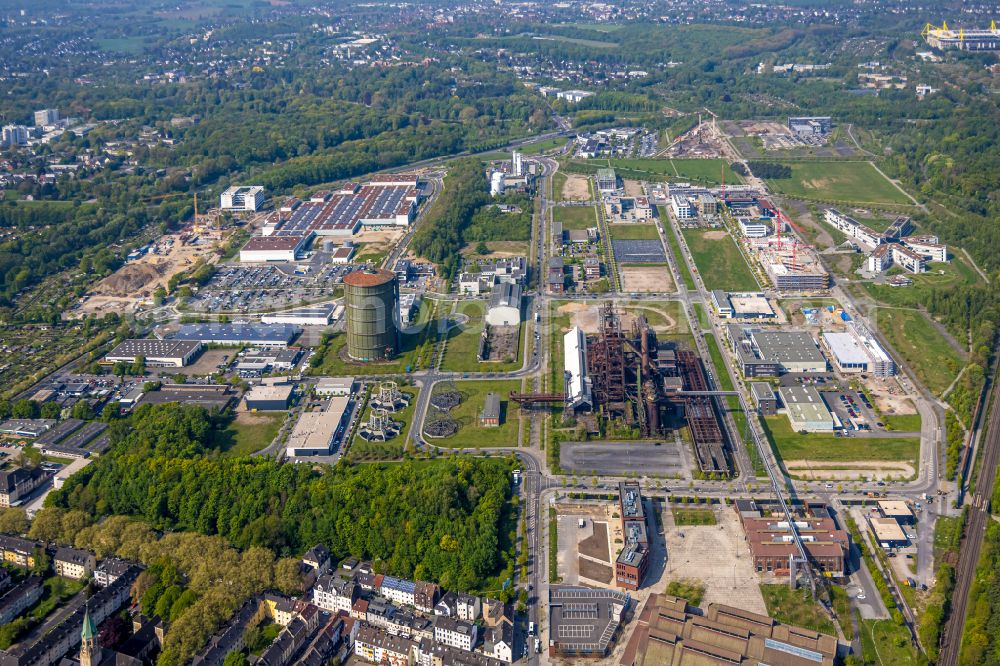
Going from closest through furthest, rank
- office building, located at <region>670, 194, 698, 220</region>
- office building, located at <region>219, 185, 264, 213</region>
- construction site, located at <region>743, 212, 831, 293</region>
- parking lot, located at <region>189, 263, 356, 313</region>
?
parking lot, located at <region>189, 263, 356, 313</region>, construction site, located at <region>743, 212, 831, 293</region>, office building, located at <region>670, 194, 698, 220</region>, office building, located at <region>219, 185, 264, 213</region>

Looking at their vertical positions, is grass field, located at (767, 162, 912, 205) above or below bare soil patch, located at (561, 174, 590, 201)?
above

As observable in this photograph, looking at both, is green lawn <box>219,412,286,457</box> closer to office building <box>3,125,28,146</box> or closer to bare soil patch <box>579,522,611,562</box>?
bare soil patch <box>579,522,611,562</box>

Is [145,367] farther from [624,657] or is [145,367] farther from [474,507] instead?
[624,657]

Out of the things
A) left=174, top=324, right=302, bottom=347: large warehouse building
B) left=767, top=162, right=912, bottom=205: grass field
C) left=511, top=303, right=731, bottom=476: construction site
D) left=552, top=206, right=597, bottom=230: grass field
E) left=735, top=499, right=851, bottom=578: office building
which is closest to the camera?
left=735, top=499, right=851, bottom=578: office building

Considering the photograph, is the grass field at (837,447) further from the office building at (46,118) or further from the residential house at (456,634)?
the office building at (46,118)

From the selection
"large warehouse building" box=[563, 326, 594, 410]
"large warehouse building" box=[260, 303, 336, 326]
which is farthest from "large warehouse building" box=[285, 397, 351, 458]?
"large warehouse building" box=[563, 326, 594, 410]

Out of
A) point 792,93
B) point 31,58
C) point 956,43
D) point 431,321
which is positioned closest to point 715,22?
point 956,43

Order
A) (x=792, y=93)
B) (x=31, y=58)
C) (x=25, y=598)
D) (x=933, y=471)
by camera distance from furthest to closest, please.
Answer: (x=31, y=58), (x=792, y=93), (x=933, y=471), (x=25, y=598)
